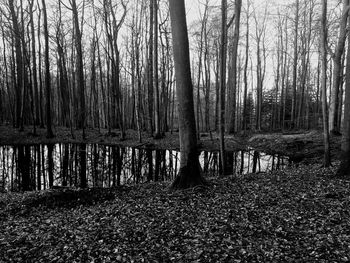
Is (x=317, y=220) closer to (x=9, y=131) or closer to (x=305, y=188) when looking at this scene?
(x=305, y=188)

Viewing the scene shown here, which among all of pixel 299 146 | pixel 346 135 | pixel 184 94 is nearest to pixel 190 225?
pixel 184 94

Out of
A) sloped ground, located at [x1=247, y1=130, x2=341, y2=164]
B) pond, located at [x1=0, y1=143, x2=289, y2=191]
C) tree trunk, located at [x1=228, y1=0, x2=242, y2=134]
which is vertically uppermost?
tree trunk, located at [x1=228, y1=0, x2=242, y2=134]

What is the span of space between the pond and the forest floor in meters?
1.16

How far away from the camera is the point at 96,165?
42.9 ft

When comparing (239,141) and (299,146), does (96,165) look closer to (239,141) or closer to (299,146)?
(239,141)

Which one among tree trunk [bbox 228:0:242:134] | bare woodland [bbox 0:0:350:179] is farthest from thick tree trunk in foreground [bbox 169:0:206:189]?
tree trunk [bbox 228:0:242:134]

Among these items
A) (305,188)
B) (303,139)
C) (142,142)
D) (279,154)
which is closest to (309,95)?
(303,139)

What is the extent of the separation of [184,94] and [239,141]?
13.8m

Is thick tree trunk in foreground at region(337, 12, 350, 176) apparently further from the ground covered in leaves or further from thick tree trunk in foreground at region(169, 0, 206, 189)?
thick tree trunk in foreground at region(169, 0, 206, 189)

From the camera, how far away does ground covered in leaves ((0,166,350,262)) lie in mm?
3773

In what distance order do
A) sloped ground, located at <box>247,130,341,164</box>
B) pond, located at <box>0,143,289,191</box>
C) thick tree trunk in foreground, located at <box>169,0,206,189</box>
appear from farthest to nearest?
sloped ground, located at <box>247,130,341,164</box>
pond, located at <box>0,143,289,191</box>
thick tree trunk in foreground, located at <box>169,0,206,189</box>

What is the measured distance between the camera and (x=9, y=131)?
21.9 meters

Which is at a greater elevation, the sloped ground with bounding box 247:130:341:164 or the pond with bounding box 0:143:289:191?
the sloped ground with bounding box 247:130:341:164

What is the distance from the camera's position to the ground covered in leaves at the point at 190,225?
12.4 ft
